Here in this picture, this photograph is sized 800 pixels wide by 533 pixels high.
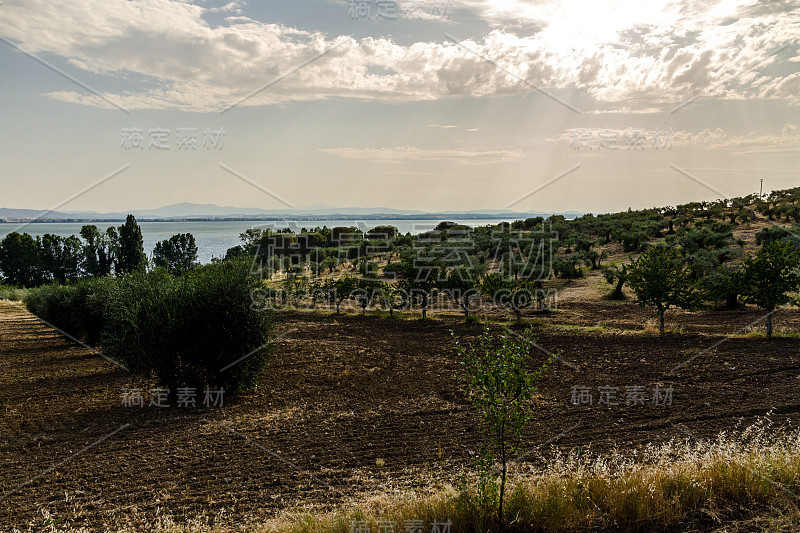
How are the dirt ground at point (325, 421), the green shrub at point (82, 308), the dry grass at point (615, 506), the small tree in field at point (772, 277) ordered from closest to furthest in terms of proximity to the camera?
the dry grass at point (615, 506), the dirt ground at point (325, 421), the small tree in field at point (772, 277), the green shrub at point (82, 308)

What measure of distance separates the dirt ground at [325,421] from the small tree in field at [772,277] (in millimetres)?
1793

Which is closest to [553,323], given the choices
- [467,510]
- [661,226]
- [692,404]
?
[692,404]

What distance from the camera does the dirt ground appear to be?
29.9ft

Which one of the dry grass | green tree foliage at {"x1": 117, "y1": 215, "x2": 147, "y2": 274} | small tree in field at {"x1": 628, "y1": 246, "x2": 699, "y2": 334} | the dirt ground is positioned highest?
green tree foliage at {"x1": 117, "y1": 215, "x2": 147, "y2": 274}

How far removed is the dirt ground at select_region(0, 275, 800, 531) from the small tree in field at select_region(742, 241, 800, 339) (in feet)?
5.88

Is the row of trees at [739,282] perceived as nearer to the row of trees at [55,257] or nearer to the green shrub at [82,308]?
the green shrub at [82,308]

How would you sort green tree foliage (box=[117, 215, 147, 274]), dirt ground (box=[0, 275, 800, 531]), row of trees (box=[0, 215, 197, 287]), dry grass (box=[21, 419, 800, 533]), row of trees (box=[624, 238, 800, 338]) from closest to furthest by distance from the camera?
dry grass (box=[21, 419, 800, 533]) < dirt ground (box=[0, 275, 800, 531]) < row of trees (box=[624, 238, 800, 338]) < green tree foliage (box=[117, 215, 147, 274]) < row of trees (box=[0, 215, 197, 287])

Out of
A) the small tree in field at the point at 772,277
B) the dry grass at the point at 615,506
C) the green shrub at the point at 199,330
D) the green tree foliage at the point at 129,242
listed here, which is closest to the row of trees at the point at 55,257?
the green tree foliage at the point at 129,242

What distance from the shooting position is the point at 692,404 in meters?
13.0

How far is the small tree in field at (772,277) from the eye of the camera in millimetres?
18578

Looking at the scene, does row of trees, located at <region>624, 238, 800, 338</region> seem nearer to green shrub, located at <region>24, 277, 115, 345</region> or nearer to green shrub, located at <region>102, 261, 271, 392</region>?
green shrub, located at <region>102, 261, 271, 392</region>

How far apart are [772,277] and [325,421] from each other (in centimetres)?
1873

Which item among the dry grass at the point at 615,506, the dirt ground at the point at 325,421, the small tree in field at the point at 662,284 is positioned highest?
the small tree in field at the point at 662,284

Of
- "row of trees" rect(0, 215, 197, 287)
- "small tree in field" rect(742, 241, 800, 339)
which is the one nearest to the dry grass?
"small tree in field" rect(742, 241, 800, 339)
